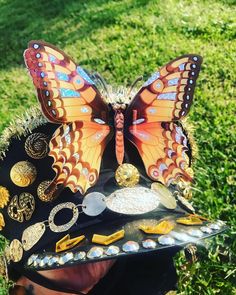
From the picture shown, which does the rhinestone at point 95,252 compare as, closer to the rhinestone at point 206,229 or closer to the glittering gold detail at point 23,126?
the rhinestone at point 206,229

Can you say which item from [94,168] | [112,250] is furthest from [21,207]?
[112,250]

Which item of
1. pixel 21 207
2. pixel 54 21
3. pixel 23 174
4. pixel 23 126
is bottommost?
pixel 21 207

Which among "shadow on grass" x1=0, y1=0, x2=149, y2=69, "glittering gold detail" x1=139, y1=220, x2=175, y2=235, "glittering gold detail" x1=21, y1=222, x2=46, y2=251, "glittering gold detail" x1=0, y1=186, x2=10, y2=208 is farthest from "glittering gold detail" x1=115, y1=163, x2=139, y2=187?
"shadow on grass" x1=0, y1=0, x2=149, y2=69

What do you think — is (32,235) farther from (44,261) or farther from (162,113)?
(162,113)

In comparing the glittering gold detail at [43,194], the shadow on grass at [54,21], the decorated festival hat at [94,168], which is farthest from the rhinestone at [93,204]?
the shadow on grass at [54,21]

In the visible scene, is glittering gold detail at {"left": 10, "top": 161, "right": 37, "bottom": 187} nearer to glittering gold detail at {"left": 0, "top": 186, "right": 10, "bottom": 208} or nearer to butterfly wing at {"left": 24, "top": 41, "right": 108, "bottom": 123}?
glittering gold detail at {"left": 0, "top": 186, "right": 10, "bottom": 208}

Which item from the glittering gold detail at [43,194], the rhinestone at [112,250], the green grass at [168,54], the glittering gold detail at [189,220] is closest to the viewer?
the rhinestone at [112,250]

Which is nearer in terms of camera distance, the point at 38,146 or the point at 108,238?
the point at 108,238
